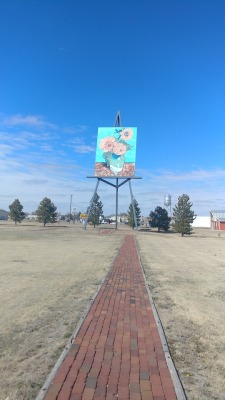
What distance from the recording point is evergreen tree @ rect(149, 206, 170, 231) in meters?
71.6

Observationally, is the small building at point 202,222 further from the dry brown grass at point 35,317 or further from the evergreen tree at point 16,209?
the dry brown grass at point 35,317

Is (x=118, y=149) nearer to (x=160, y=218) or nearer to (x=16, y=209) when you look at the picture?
(x=160, y=218)

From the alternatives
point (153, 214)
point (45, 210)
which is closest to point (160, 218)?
point (153, 214)

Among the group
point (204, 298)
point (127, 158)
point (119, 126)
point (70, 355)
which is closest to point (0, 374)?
point (70, 355)

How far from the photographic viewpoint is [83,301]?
24.8 feet

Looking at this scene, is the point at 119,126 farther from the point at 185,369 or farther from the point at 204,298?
the point at 185,369

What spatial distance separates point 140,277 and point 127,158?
4382 cm

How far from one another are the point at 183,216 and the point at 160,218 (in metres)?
13.5

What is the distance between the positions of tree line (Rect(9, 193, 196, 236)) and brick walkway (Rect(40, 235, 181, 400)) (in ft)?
167

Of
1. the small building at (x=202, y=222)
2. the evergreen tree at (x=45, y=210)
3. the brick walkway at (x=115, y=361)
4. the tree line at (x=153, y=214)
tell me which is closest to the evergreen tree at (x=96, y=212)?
the tree line at (x=153, y=214)

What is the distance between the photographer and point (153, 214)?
7275 cm

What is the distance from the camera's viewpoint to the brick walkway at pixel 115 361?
11.5 feet

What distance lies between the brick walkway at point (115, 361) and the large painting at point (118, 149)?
47480 mm

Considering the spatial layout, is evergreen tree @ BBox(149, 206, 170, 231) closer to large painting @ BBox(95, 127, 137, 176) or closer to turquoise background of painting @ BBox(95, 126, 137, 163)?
large painting @ BBox(95, 127, 137, 176)
